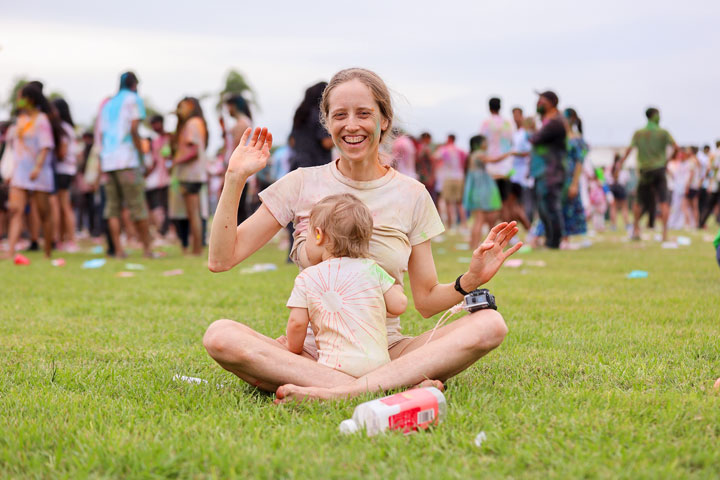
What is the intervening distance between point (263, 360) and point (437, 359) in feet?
2.47

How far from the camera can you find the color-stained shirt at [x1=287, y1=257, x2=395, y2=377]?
3314 millimetres

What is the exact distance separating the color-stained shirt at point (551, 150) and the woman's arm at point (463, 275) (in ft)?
27.9

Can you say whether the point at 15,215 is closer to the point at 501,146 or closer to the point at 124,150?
the point at 124,150

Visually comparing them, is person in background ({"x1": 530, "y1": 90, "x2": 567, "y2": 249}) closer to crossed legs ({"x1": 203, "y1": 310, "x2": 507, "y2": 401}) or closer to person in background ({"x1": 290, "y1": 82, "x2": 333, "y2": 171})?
person in background ({"x1": 290, "y1": 82, "x2": 333, "y2": 171})

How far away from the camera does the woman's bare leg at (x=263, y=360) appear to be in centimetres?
330

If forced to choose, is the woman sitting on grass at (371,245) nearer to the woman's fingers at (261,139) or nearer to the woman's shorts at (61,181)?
the woman's fingers at (261,139)

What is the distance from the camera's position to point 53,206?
42.3 feet

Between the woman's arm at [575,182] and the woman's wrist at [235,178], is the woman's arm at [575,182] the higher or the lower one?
the lower one

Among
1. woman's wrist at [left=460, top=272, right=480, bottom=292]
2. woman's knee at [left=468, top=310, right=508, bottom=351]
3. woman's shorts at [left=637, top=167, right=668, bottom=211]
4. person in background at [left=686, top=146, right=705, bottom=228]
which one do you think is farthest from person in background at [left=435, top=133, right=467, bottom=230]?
woman's knee at [left=468, top=310, right=508, bottom=351]

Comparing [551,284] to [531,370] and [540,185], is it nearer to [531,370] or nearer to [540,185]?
[531,370]

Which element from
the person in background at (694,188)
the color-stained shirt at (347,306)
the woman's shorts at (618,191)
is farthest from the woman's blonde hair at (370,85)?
the woman's shorts at (618,191)

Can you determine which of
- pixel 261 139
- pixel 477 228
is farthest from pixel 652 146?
pixel 261 139

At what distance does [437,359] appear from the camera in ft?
11.0

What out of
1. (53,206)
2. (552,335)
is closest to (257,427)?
(552,335)
